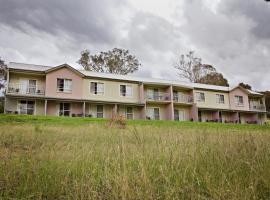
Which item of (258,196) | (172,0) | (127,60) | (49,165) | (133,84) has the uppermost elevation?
(127,60)

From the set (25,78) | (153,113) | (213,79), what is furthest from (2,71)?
(213,79)

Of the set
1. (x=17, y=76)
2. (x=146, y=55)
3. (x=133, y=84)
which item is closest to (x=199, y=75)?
(x=146, y=55)

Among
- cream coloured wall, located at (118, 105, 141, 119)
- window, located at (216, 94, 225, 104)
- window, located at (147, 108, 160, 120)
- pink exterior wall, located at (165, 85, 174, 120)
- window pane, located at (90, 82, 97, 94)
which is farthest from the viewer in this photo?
window, located at (216, 94, 225, 104)

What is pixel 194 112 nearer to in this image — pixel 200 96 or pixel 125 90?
pixel 200 96

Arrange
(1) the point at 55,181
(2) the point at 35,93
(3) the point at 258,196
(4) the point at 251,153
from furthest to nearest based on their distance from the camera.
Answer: (2) the point at 35,93
(4) the point at 251,153
(1) the point at 55,181
(3) the point at 258,196

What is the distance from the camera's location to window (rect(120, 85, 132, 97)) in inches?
1118

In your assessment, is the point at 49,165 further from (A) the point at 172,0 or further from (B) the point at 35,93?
(B) the point at 35,93

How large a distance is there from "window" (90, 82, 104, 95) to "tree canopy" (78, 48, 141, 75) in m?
12.7

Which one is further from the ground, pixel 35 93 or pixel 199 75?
pixel 199 75

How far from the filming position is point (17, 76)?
80.0 ft

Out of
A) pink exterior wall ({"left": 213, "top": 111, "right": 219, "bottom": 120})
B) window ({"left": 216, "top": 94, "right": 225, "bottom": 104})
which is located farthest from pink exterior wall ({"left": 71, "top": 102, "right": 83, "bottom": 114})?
window ({"left": 216, "top": 94, "right": 225, "bottom": 104})

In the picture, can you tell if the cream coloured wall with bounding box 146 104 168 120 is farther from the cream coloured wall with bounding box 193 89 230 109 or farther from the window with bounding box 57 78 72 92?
the window with bounding box 57 78 72 92

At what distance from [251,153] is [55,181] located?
3029 millimetres

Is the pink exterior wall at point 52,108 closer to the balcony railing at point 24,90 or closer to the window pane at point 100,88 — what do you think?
the balcony railing at point 24,90
